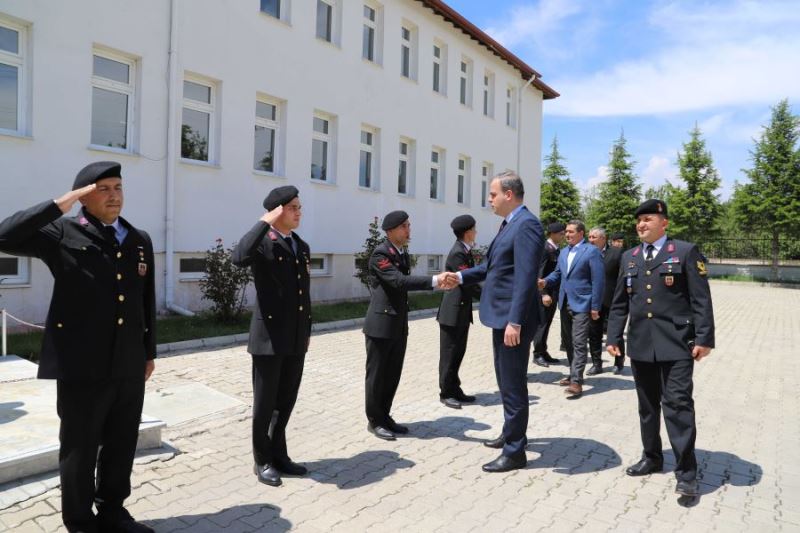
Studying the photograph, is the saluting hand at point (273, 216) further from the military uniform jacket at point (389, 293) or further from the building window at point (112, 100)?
the building window at point (112, 100)

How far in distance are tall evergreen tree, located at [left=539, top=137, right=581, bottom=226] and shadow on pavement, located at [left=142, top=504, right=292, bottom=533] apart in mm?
35399

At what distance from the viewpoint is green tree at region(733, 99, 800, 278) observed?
1161 inches

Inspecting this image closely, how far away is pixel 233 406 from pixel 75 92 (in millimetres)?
6631

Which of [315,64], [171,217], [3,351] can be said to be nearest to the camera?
[3,351]

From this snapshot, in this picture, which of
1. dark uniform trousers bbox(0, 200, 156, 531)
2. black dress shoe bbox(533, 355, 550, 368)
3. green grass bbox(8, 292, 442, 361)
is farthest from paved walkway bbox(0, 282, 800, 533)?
green grass bbox(8, 292, 442, 361)

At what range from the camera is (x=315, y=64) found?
14.0 meters

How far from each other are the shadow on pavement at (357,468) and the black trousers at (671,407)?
6.04ft

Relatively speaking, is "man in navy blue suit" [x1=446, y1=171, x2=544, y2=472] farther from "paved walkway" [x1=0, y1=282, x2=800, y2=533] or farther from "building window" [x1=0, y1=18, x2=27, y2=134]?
"building window" [x1=0, y1=18, x2=27, y2=134]

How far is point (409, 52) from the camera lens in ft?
59.7

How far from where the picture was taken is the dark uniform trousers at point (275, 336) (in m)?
3.92

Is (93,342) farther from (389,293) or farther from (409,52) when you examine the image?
(409,52)

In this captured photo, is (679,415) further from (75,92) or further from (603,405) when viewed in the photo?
(75,92)

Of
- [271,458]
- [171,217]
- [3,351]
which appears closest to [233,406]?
[271,458]

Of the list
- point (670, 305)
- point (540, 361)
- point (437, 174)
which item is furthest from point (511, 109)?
point (670, 305)
